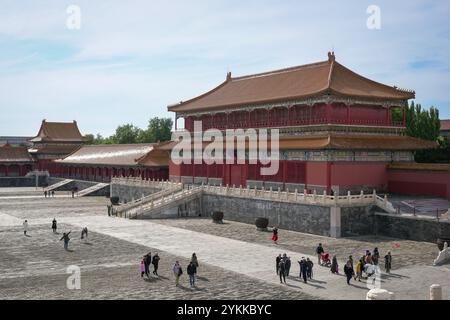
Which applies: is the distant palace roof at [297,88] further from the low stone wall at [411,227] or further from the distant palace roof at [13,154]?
the distant palace roof at [13,154]

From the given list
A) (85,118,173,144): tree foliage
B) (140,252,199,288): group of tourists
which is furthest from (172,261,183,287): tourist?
(85,118,173,144): tree foliage

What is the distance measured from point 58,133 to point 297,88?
220ft

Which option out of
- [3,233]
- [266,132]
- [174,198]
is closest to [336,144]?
[266,132]

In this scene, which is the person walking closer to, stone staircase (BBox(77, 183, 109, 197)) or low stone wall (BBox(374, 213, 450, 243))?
low stone wall (BBox(374, 213, 450, 243))

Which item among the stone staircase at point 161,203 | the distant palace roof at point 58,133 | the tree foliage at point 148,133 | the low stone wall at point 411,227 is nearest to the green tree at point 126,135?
the tree foliage at point 148,133

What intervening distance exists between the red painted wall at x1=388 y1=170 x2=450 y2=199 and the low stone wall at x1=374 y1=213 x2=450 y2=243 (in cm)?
645

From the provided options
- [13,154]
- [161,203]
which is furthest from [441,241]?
[13,154]

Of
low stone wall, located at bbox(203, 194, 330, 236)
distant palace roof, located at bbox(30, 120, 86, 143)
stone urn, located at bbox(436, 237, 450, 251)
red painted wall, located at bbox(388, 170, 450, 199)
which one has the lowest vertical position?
stone urn, located at bbox(436, 237, 450, 251)

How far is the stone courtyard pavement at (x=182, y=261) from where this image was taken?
2319 centimetres

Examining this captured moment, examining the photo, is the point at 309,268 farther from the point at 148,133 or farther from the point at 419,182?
the point at 148,133

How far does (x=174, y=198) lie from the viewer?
4944 centimetres

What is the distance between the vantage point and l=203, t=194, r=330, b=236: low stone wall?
38.0 meters
